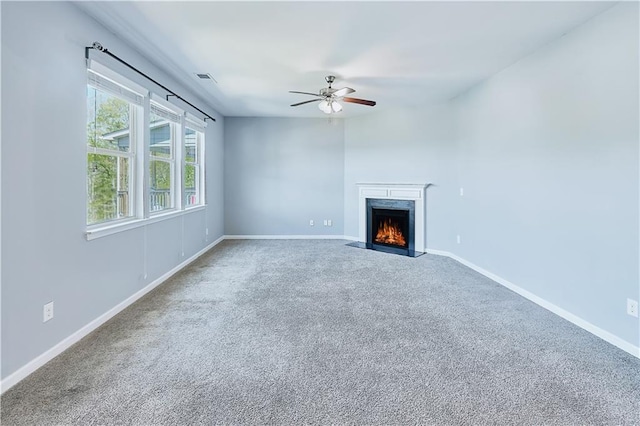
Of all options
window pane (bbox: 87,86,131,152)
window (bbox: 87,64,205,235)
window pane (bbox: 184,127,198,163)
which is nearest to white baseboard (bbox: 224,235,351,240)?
window pane (bbox: 184,127,198,163)

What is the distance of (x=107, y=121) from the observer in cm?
302

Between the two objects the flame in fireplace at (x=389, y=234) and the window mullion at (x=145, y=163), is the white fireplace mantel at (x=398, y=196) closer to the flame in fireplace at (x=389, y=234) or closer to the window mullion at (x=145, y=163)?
the flame in fireplace at (x=389, y=234)

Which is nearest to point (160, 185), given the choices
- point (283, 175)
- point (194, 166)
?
point (194, 166)

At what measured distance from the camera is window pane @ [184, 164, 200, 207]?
5.26 m

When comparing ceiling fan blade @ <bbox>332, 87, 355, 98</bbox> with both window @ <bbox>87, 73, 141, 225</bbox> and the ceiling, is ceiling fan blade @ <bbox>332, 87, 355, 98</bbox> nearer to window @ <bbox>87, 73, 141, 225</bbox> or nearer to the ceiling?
the ceiling

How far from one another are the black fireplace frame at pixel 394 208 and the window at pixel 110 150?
418 cm

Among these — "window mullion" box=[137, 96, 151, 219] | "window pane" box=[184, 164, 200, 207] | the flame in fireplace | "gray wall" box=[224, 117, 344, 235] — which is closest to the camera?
"window mullion" box=[137, 96, 151, 219]

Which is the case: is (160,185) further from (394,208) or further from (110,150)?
(394,208)

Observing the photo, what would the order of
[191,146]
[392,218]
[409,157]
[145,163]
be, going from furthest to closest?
[392,218], [409,157], [191,146], [145,163]

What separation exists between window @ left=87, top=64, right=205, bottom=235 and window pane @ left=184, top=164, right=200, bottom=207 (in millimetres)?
488

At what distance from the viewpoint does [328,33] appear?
2.99m

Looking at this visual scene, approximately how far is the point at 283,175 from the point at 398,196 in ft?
8.16

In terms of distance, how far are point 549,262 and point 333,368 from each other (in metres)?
2.51

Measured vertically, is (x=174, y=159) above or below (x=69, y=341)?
above
